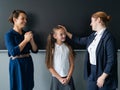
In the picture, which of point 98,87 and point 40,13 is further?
point 40,13

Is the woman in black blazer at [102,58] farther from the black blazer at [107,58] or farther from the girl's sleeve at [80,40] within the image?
the girl's sleeve at [80,40]

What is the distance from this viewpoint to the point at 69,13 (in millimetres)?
2727

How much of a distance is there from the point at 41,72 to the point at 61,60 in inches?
17.2

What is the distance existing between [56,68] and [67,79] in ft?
0.59

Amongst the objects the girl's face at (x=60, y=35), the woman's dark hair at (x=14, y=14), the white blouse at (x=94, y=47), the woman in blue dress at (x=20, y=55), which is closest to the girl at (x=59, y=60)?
the girl's face at (x=60, y=35)

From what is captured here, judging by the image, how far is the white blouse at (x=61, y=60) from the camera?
8.50 feet

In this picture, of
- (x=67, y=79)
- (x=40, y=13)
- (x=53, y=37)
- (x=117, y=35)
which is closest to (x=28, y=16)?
(x=40, y=13)

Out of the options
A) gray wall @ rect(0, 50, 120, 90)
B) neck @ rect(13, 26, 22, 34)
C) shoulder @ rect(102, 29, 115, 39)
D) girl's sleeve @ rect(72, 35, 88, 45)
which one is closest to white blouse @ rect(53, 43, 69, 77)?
girl's sleeve @ rect(72, 35, 88, 45)

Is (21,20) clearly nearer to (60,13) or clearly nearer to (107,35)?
(60,13)

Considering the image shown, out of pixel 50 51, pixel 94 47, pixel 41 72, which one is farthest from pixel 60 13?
pixel 41 72

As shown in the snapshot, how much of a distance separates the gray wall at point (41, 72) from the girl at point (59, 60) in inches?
A: 8.6

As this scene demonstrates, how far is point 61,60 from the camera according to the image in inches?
102

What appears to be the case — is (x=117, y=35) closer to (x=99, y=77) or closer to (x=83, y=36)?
(x=83, y=36)

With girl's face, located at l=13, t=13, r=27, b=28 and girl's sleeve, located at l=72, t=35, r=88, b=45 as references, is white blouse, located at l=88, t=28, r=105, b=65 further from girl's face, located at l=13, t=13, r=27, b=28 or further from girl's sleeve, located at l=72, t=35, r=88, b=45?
girl's face, located at l=13, t=13, r=27, b=28
